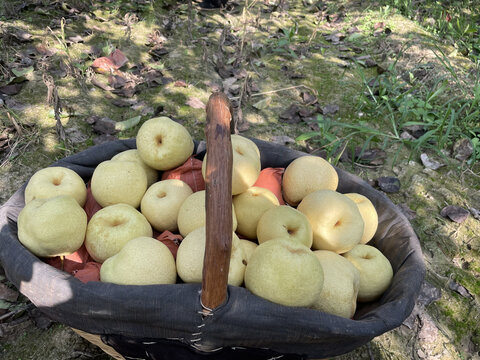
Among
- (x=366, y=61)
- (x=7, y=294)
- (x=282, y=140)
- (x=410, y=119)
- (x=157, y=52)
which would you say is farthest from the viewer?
(x=366, y=61)

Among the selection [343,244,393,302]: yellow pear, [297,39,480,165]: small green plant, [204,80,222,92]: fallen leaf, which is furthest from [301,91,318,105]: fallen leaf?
[343,244,393,302]: yellow pear

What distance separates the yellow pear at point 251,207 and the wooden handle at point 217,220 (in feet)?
2.18

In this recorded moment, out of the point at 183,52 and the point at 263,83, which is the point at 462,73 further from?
the point at 183,52

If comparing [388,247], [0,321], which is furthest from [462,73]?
[0,321]

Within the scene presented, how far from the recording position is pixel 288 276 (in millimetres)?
1267

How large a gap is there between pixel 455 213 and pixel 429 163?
60 centimetres

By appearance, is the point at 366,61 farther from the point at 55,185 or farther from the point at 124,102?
the point at 55,185

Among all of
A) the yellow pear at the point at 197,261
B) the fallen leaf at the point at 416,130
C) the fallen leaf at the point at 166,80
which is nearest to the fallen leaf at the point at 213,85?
the fallen leaf at the point at 166,80

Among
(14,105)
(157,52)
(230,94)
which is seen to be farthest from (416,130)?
(14,105)

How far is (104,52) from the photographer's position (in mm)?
3814

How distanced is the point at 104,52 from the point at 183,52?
0.92m

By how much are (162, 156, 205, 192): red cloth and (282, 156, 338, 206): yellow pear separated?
49cm

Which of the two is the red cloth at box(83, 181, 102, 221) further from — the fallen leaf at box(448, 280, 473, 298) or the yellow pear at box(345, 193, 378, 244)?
the fallen leaf at box(448, 280, 473, 298)

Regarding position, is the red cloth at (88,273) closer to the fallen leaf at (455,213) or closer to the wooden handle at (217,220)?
the wooden handle at (217,220)
